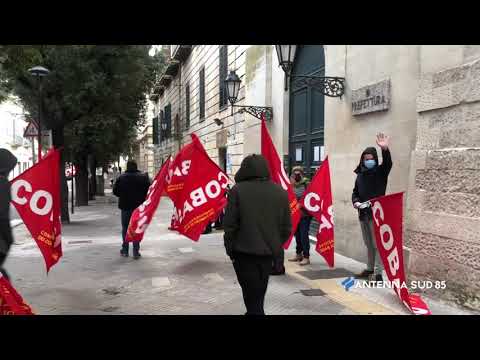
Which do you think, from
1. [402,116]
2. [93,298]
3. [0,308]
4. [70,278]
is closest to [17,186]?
[0,308]

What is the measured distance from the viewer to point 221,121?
16422mm

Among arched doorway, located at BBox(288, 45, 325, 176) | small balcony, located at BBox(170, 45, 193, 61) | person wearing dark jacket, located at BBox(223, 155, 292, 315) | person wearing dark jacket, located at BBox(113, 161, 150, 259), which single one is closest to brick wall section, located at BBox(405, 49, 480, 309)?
person wearing dark jacket, located at BBox(223, 155, 292, 315)

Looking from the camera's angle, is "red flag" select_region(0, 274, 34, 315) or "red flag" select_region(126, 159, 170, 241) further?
"red flag" select_region(126, 159, 170, 241)

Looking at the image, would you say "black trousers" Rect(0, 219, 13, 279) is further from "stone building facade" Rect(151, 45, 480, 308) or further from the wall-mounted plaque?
the wall-mounted plaque

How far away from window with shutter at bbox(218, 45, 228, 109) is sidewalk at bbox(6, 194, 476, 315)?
840 centimetres

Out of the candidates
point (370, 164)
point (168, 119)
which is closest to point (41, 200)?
point (370, 164)

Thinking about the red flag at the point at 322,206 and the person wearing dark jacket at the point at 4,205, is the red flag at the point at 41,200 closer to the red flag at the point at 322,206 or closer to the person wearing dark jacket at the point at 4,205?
the person wearing dark jacket at the point at 4,205

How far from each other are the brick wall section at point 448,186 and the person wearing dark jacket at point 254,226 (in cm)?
227

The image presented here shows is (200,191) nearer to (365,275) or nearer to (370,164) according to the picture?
(370,164)

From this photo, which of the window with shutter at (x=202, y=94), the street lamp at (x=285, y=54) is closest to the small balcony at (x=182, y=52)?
the window with shutter at (x=202, y=94)

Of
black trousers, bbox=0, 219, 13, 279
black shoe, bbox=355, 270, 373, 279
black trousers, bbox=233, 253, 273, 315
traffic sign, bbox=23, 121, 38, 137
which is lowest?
black shoe, bbox=355, 270, 373, 279

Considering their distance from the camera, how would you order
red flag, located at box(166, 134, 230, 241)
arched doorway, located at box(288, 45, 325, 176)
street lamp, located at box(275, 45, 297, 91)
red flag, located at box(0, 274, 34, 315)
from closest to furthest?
red flag, located at box(0, 274, 34, 315), red flag, located at box(166, 134, 230, 241), street lamp, located at box(275, 45, 297, 91), arched doorway, located at box(288, 45, 325, 176)

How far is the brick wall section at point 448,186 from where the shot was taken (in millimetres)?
4637

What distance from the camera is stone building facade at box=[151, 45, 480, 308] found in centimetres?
475
